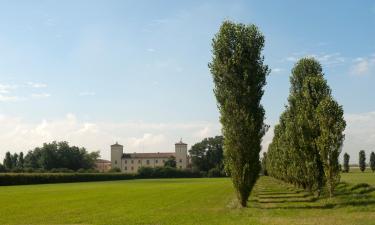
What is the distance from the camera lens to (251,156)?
3716cm

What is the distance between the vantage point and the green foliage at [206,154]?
634ft

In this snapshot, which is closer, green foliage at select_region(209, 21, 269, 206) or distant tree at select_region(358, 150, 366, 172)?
green foliage at select_region(209, 21, 269, 206)

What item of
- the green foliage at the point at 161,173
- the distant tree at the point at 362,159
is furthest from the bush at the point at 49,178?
the distant tree at the point at 362,159

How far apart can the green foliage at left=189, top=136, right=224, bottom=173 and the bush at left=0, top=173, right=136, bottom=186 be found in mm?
45090

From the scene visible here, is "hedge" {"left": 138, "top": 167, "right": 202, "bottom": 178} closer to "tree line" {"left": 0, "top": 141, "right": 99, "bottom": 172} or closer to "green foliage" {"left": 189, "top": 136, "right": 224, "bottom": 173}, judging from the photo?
"green foliage" {"left": 189, "top": 136, "right": 224, "bottom": 173}

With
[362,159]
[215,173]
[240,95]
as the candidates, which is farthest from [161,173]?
[240,95]

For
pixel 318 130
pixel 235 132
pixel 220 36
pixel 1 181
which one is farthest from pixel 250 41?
pixel 1 181

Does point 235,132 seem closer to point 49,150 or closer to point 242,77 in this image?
point 242,77

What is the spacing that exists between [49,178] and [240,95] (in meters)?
90.9

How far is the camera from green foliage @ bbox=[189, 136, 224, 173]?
193 meters

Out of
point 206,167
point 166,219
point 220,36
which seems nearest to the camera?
point 166,219

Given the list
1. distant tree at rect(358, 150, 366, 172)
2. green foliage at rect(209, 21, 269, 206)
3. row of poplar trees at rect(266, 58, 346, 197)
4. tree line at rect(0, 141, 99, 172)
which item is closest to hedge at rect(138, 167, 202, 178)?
tree line at rect(0, 141, 99, 172)

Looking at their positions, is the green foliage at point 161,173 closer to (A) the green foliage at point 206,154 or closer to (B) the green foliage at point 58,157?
(A) the green foliage at point 206,154

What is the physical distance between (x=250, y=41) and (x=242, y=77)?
2.92m
